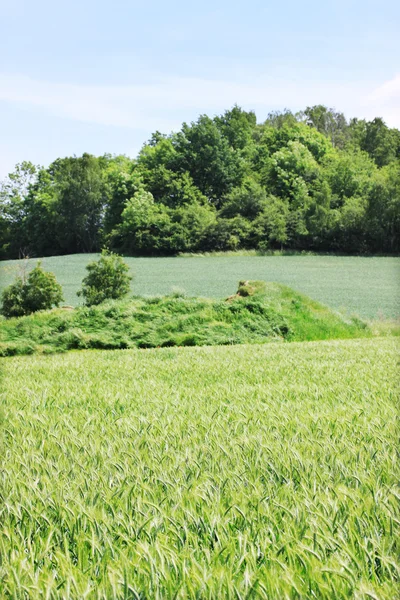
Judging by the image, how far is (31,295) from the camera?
14008 millimetres

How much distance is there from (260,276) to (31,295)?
10256mm

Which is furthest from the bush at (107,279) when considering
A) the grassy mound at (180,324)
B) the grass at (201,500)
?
the grass at (201,500)

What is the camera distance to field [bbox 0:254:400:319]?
1752cm

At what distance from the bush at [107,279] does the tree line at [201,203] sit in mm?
2134

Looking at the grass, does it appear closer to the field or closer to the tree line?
the field

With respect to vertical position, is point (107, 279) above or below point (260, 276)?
above

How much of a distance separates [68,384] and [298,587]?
377 centimetres

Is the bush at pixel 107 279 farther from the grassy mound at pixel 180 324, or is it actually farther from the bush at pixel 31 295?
the grassy mound at pixel 180 324

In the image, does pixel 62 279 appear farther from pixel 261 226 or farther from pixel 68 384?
pixel 68 384

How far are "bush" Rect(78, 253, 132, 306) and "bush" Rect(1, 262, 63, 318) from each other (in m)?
0.96

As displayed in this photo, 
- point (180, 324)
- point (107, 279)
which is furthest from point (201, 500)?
point (107, 279)

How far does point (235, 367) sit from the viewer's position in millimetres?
5859

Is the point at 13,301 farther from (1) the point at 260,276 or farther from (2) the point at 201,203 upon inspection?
(2) the point at 201,203

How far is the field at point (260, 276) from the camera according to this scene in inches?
690
